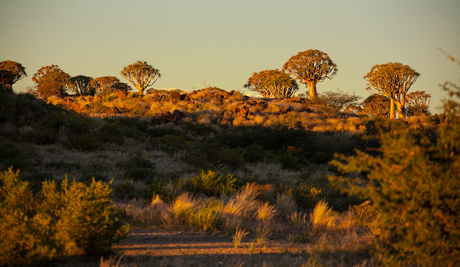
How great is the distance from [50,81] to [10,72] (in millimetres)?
7954

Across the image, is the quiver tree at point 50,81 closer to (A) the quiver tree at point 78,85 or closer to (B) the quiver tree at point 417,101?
(A) the quiver tree at point 78,85

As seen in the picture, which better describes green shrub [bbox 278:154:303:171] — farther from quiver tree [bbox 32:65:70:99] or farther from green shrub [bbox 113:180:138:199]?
quiver tree [bbox 32:65:70:99]

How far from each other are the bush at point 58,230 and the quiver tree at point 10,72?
49564 millimetres

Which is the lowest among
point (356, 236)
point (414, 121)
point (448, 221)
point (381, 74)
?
point (356, 236)

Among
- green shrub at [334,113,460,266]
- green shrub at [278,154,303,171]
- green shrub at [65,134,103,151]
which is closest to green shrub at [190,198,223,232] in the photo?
green shrub at [334,113,460,266]

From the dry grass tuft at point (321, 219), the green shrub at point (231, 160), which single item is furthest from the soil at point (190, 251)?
the green shrub at point (231, 160)

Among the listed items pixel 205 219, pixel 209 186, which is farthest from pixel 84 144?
pixel 205 219

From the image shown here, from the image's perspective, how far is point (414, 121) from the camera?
1139 inches

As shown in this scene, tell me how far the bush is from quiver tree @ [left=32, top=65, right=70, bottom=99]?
36.6m

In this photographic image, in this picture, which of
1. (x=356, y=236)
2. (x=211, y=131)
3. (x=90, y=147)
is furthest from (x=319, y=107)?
(x=356, y=236)

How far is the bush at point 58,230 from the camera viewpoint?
10.8 ft

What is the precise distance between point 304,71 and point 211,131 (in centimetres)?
3004

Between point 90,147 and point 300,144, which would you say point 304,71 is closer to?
point 300,144

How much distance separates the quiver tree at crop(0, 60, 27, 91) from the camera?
147ft
